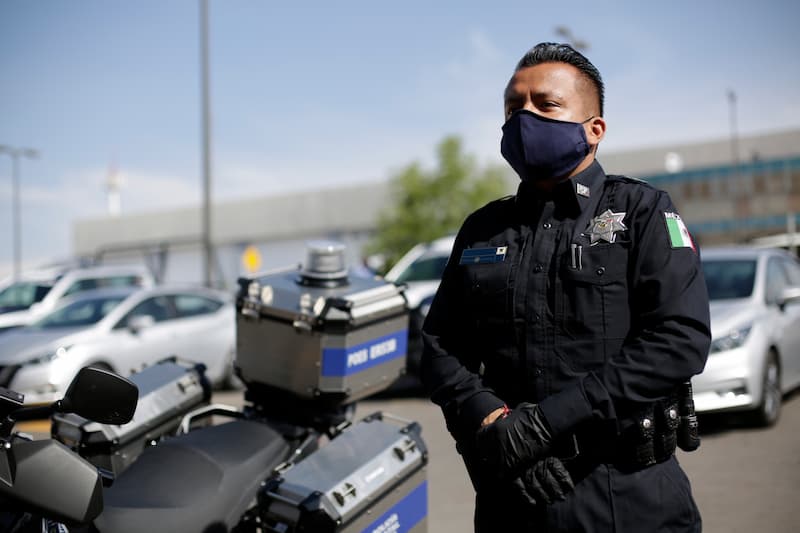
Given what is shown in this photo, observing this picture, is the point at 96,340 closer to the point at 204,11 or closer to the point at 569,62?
the point at 569,62

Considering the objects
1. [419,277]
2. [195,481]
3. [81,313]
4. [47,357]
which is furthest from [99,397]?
[419,277]

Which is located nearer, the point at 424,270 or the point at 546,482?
the point at 546,482

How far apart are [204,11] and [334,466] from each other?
1511 cm

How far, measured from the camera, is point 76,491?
188 centimetres

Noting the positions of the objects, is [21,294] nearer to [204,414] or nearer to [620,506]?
[204,414]

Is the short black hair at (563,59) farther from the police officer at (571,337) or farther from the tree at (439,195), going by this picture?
the tree at (439,195)

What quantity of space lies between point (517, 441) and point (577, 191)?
725 millimetres

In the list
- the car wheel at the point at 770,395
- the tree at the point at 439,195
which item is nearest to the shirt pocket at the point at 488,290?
the car wheel at the point at 770,395

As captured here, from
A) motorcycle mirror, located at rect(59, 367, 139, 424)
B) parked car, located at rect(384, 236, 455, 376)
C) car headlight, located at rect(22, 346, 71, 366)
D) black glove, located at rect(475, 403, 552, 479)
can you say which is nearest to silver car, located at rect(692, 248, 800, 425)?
parked car, located at rect(384, 236, 455, 376)

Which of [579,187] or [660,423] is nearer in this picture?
[660,423]

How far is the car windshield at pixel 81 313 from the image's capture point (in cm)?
998

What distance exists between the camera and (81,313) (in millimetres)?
10180

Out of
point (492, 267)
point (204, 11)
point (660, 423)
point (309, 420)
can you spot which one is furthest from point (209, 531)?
point (204, 11)

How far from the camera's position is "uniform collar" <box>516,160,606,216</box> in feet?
7.27
